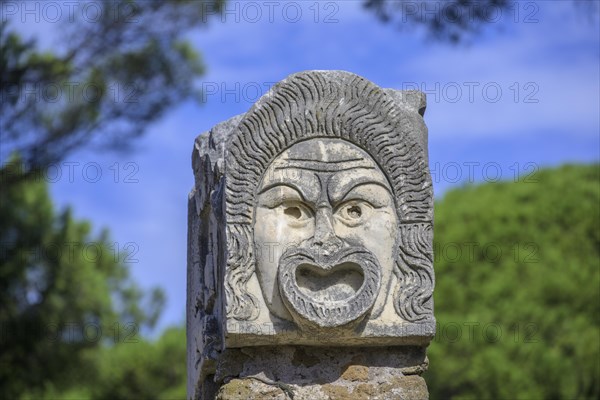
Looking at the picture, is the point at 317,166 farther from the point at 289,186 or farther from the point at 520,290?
the point at 520,290

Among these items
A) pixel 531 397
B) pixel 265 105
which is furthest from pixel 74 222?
pixel 265 105

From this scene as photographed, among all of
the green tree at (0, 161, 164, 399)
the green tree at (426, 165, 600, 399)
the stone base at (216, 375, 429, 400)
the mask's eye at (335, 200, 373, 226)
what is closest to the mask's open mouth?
the mask's eye at (335, 200, 373, 226)

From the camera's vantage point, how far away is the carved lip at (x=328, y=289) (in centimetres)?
629

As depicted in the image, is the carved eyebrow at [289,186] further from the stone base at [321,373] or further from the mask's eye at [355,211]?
the stone base at [321,373]

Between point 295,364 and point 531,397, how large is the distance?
9205mm

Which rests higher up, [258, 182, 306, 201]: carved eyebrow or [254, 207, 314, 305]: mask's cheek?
[258, 182, 306, 201]: carved eyebrow

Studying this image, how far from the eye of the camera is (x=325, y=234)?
6.42 m

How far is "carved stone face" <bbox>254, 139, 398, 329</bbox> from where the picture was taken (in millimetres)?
6332

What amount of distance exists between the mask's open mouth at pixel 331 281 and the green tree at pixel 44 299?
821 centimetres

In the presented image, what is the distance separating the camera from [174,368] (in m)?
14.9

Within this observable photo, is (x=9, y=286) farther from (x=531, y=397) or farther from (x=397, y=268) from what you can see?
(x=397, y=268)

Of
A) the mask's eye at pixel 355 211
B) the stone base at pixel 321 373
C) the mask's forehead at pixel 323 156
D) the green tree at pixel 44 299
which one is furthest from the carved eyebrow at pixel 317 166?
the green tree at pixel 44 299

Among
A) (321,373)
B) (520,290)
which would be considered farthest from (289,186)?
(520,290)

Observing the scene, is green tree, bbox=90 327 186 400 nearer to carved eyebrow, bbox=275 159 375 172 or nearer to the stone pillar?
the stone pillar
